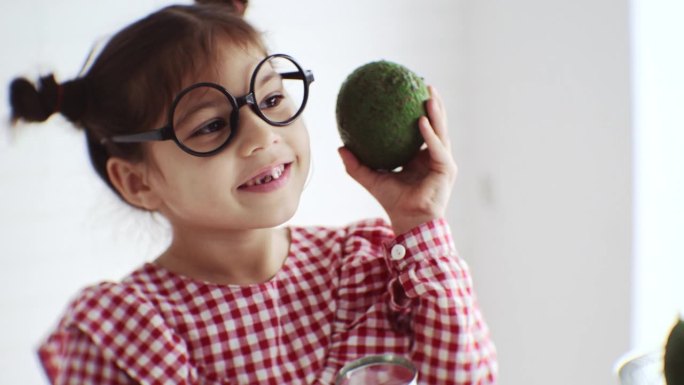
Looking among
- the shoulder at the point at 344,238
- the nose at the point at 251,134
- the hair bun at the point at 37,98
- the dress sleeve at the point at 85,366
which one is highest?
the hair bun at the point at 37,98

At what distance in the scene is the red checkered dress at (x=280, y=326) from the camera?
880 millimetres

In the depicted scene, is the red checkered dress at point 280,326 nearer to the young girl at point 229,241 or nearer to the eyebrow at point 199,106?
the young girl at point 229,241

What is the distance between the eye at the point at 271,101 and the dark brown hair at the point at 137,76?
8 cm

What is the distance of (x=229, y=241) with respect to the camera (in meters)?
1.00

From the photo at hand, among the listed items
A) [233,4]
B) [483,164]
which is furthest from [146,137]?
[483,164]

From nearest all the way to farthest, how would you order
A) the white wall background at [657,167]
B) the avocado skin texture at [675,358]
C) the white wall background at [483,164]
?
the avocado skin texture at [675,358] → the white wall background at [657,167] → the white wall background at [483,164]

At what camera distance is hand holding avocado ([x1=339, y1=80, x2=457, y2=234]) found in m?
0.94

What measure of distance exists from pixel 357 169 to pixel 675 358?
570 mm

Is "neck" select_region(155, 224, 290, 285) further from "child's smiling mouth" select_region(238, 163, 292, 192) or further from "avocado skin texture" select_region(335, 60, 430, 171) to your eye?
"avocado skin texture" select_region(335, 60, 430, 171)

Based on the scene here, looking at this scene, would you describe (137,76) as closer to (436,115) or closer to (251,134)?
(251,134)

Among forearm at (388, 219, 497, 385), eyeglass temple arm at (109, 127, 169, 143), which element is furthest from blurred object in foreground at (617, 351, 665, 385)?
eyeglass temple arm at (109, 127, 169, 143)

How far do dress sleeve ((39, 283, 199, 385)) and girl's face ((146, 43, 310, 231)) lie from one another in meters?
0.15

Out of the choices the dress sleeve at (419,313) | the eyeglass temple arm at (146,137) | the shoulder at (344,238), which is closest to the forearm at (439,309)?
the dress sleeve at (419,313)

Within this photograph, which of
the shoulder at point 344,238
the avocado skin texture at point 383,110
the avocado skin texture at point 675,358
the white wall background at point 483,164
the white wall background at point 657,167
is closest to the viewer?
the avocado skin texture at point 675,358
